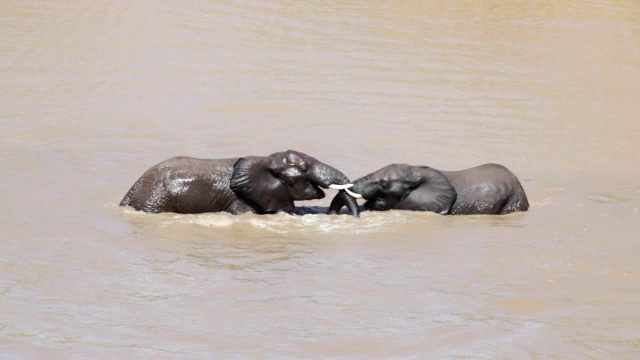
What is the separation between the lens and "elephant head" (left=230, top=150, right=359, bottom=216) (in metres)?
12.4

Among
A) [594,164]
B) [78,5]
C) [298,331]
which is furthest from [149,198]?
[78,5]

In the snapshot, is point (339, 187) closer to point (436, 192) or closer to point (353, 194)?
point (353, 194)

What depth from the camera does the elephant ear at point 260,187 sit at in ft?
40.5

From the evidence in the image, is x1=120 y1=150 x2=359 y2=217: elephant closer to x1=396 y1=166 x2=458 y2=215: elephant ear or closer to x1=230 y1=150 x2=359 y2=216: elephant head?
x1=230 y1=150 x2=359 y2=216: elephant head

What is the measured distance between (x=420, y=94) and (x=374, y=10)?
6.14 meters

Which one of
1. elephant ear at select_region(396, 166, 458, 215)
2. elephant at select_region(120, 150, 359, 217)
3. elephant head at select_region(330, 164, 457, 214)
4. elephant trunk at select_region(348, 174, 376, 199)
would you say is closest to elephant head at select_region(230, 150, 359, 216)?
elephant at select_region(120, 150, 359, 217)

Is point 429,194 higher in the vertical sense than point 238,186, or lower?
lower

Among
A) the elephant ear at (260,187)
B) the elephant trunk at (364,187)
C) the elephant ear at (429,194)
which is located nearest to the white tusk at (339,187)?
the elephant trunk at (364,187)

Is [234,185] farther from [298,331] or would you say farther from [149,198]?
[298,331]

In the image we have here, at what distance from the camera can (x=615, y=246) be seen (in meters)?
11.5

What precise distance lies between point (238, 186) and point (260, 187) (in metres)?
0.23

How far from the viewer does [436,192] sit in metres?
12.7

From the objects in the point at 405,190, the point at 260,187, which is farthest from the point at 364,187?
the point at 260,187

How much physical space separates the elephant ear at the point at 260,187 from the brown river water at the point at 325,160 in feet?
0.59
